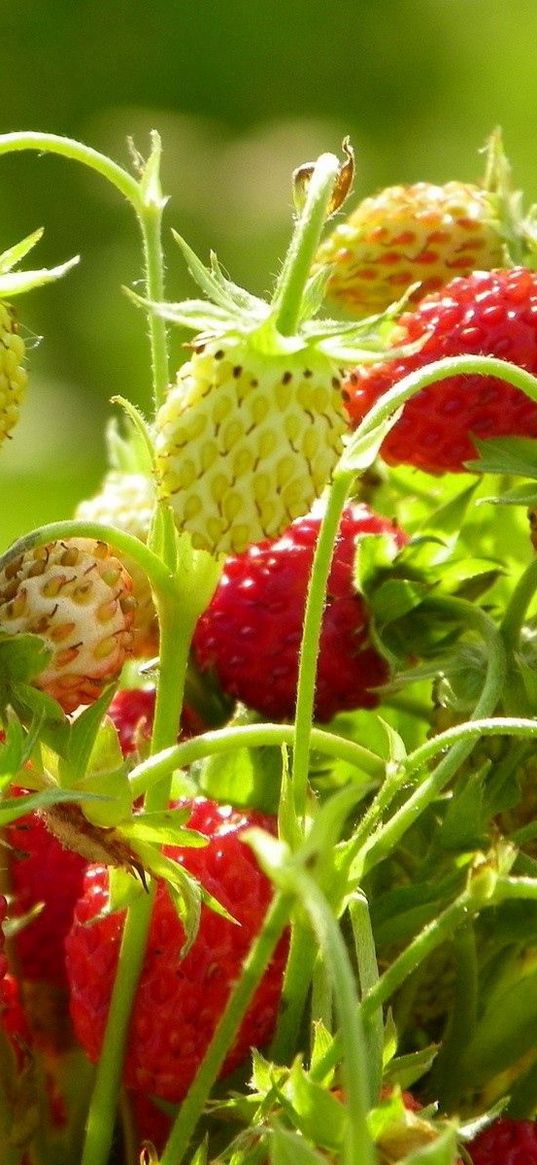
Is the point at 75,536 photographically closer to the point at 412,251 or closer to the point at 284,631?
the point at 284,631

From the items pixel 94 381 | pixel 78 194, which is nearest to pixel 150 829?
pixel 94 381

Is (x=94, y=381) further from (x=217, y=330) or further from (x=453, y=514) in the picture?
(x=217, y=330)

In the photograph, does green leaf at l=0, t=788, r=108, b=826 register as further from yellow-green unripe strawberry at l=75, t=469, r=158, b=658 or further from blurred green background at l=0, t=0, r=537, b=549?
blurred green background at l=0, t=0, r=537, b=549

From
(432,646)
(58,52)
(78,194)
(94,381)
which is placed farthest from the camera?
(58,52)

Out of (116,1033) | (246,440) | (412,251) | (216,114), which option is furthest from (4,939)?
(216,114)

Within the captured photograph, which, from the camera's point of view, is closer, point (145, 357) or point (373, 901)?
point (373, 901)

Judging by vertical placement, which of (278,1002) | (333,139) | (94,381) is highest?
(333,139)

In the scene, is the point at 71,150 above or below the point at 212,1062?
above
